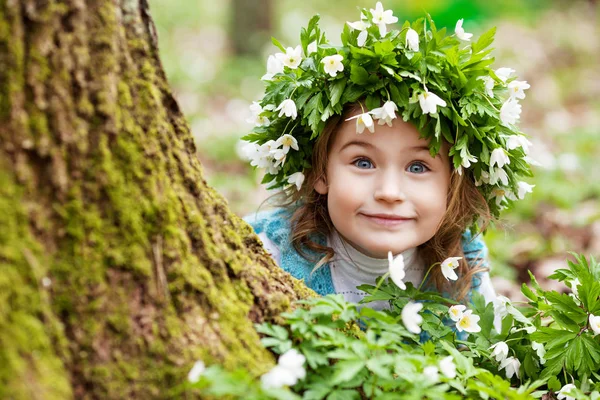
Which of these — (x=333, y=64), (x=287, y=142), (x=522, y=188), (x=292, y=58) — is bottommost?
(x=522, y=188)

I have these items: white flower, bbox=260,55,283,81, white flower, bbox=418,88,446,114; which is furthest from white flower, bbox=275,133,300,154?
white flower, bbox=418,88,446,114

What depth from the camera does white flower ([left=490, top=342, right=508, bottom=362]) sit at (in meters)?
2.40

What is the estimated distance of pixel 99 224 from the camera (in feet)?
5.36

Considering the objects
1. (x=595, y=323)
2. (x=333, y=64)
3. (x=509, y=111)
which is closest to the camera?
(x=595, y=323)

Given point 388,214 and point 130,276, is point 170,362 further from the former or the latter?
point 388,214

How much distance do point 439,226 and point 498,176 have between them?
0.33 meters

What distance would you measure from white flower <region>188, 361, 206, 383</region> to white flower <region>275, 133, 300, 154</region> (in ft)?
4.11

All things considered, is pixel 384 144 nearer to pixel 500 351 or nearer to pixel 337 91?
pixel 337 91

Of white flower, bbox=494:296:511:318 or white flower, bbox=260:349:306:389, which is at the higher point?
white flower, bbox=494:296:511:318

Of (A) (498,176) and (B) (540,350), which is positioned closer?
(B) (540,350)

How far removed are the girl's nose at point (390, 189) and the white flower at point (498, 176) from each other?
1.28ft

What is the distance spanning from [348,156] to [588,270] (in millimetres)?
1028

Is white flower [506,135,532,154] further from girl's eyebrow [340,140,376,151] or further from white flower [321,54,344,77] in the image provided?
white flower [321,54,344,77]

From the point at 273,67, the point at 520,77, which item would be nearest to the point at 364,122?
the point at 273,67
